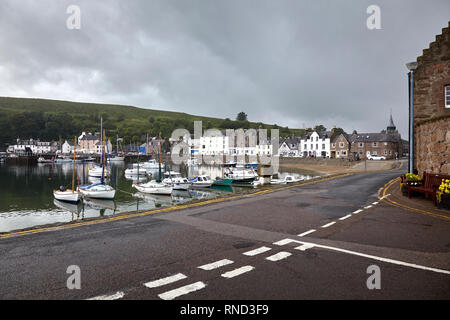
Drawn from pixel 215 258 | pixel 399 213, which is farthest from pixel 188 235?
pixel 399 213

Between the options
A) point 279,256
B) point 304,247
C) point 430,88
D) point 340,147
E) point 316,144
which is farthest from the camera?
point 316,144

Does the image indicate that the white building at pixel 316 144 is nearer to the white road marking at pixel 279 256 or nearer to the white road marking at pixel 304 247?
the white road marking at pixel 304 247

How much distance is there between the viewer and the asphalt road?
4.67 meters

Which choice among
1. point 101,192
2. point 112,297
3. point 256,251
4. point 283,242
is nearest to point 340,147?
point 101,192

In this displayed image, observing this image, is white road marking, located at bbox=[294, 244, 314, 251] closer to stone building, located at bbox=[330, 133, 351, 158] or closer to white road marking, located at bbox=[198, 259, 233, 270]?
white road marking, located at bbox=[198, 259, 233, 270]

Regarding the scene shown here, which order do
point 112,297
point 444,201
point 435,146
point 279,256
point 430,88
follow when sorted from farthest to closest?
point 430,88 → point 435,146 → point 444,201 → point 279,256 → point 112,297

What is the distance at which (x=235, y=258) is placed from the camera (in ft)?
20.3

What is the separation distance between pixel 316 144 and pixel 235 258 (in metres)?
103

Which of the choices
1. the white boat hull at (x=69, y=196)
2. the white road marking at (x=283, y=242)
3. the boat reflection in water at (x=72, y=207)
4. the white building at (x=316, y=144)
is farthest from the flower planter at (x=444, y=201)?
the white building at (x=316, y=144)

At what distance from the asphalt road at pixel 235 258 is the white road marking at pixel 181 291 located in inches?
0.7

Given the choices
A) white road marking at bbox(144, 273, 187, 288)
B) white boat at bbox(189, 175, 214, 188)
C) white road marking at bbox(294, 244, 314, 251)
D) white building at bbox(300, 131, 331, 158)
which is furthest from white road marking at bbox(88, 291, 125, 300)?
white building at bbox(300, 131, 331, 158)

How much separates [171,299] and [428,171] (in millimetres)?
15430

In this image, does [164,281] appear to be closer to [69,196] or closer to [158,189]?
[69,196]

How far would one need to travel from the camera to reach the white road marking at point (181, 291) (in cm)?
448
